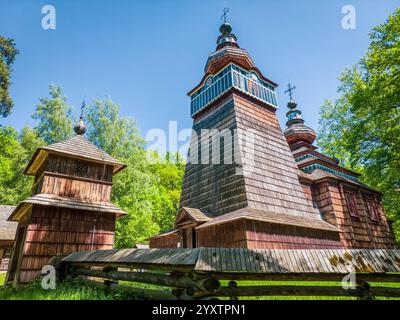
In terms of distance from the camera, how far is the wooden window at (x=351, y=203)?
781 inches

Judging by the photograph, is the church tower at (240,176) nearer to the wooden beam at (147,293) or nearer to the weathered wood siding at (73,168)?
the weathered wood siding at (73,168)

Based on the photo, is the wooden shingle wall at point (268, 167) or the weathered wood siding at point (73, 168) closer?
the weathered wood siding at point (73, 168)

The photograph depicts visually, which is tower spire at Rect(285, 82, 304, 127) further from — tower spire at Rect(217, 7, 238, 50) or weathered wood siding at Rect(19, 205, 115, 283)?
weathered wood siding at Rect(19, 205, 115, 283)

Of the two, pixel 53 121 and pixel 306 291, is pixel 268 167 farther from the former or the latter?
pixel 53 121

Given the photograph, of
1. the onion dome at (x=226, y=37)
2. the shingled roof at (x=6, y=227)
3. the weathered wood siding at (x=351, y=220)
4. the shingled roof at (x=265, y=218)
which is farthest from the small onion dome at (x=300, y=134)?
the shingled roof at (x=6, y=227)

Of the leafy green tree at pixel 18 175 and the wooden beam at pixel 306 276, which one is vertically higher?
the leafy green tree at pixel 18 175

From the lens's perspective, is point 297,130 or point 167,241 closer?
point 167,241

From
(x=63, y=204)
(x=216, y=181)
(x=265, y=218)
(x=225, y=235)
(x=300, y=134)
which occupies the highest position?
(x=300, y=134)

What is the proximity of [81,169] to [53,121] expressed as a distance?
1552cm

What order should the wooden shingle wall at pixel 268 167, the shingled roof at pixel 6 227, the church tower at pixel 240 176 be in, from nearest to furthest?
the church tower at pixel 240 176
the wooden shingle wall at pixel 268 167
the shingled roof at pixel 6 227

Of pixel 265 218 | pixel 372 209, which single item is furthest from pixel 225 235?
pixel 372 209

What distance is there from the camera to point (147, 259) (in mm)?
5227

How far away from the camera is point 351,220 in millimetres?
19203
